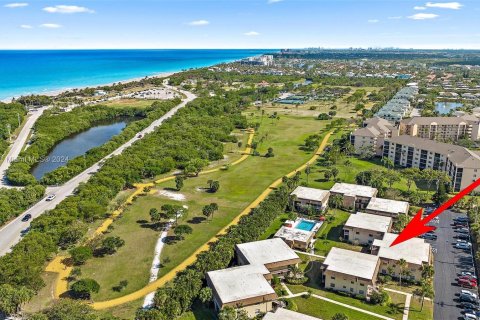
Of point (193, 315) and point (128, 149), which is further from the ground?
point (128, 149)

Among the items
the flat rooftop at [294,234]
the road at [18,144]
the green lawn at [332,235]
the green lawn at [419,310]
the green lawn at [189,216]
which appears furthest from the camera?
the road at [18,144]

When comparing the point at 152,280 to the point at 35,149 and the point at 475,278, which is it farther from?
the point at 35,149

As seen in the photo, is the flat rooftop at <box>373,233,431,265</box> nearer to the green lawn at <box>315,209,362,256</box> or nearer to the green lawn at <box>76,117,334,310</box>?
the green lawn at <box>315,209,362,256</box>

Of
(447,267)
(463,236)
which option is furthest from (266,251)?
(463,236)

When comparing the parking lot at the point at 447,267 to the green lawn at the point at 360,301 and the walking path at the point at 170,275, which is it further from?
the walking path at the point at 170,275

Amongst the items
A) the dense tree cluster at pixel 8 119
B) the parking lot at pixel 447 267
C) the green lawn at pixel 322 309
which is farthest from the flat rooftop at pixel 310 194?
the dense tree cluster at pixel 8 119

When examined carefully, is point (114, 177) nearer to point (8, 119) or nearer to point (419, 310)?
point (419, 310)

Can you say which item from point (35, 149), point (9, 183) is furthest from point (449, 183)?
point (35, 149)
